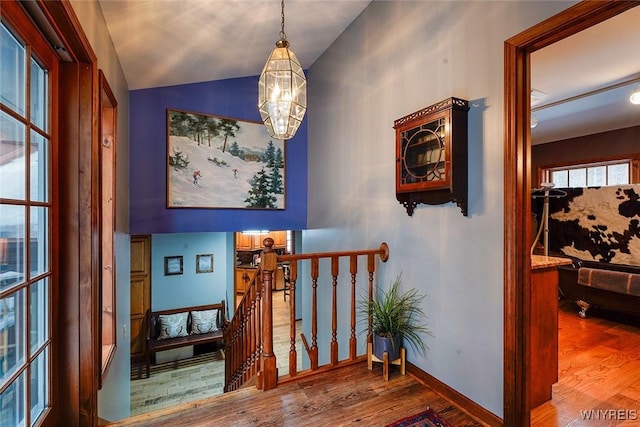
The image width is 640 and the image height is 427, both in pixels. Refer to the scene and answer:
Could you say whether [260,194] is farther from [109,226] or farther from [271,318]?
[271,318]

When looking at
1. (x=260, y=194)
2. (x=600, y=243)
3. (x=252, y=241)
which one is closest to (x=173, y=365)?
(x=252, y=241)

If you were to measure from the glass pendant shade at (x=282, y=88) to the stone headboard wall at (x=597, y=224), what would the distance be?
3843 mm

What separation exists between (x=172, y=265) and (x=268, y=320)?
5316 mm

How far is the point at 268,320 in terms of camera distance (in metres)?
2.12

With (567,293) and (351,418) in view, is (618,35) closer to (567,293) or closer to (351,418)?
(567,293)

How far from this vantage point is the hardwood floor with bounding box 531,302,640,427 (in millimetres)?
1785

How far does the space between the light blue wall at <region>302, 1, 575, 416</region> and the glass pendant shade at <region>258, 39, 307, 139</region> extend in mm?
961

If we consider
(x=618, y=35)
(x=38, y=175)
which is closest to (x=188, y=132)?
(x=38, y=175)

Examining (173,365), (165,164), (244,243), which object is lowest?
(173,365)

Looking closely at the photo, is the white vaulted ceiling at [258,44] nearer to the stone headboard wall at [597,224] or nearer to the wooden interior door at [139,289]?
the stone headboard wall at [597,224]

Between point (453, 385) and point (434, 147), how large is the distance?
1514 mm

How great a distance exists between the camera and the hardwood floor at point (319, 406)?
1740 millimetres

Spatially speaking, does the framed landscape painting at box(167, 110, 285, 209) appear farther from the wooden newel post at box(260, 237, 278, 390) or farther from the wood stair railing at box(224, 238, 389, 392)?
the wooden newel post at box(260, 237, 278, 390)

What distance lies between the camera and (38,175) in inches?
51.1
